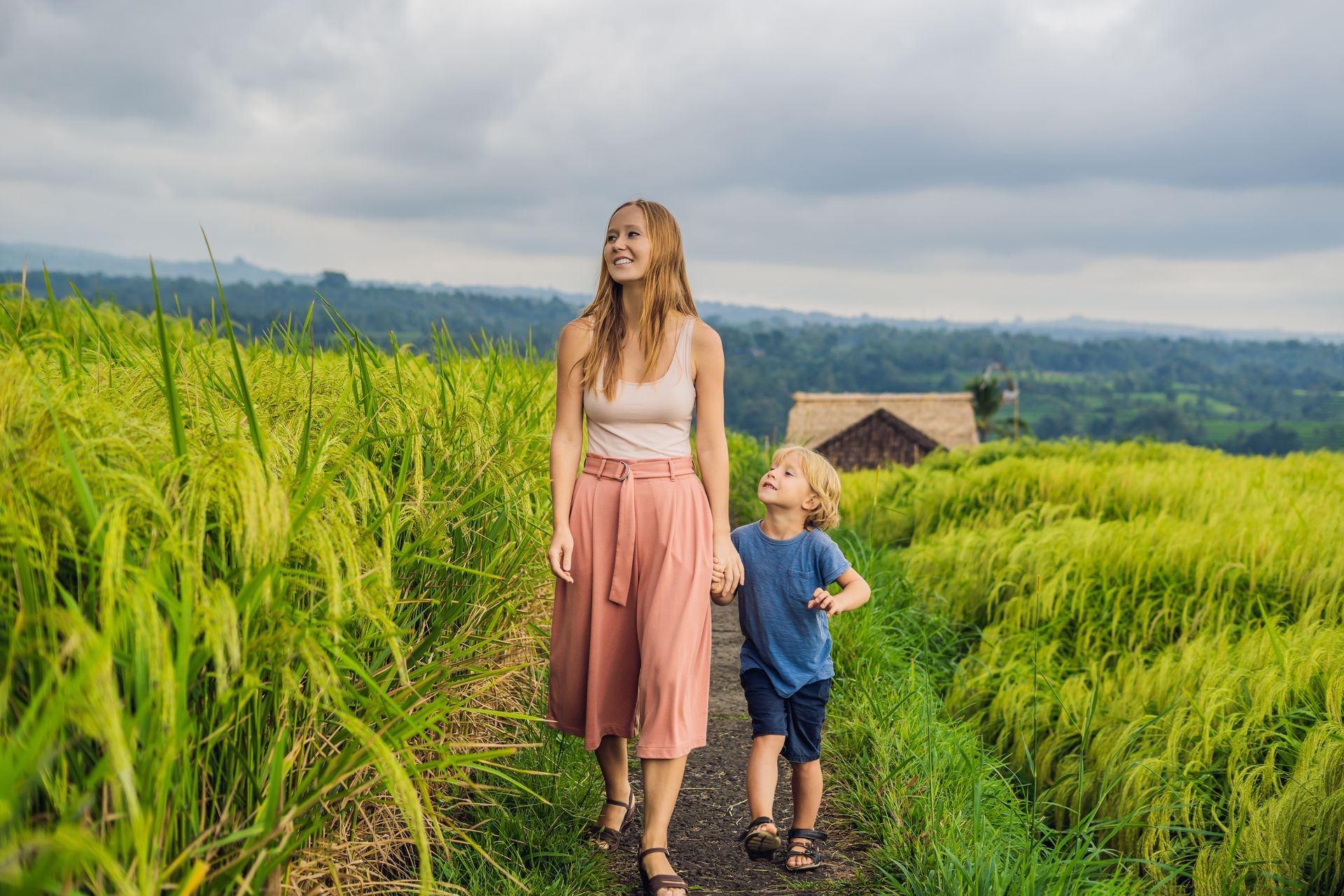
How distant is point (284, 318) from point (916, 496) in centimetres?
591

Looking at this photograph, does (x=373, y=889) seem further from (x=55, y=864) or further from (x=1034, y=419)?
(x=1034, y=419)

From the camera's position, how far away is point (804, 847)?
2791 millimetres

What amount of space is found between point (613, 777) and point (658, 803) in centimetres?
31

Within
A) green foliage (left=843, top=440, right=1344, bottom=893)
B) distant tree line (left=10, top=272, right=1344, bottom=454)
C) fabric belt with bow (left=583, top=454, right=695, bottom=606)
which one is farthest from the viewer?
distant tree line (left=10, top=272, right=1344, bottom=454)

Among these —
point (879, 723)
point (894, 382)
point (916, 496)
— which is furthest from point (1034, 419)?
point (879, 723)

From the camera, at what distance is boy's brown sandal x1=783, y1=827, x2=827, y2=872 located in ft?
9.12

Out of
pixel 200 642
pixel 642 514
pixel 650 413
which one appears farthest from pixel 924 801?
pixel 200 642

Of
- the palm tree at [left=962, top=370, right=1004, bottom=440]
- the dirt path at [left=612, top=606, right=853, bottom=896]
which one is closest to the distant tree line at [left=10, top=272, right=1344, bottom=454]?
the palm tree at [left=962, top=370, right=1004, bottom=440]

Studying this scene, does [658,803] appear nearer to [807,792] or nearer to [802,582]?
[807,792]

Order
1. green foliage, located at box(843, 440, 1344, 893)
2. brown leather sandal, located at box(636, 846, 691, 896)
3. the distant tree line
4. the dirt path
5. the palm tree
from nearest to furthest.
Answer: brown leather sandal, located at box(636, 846, 691, 896) → the dirt path → green foliage, located at box(843, 440, 1344, 893) → the palm tree → the distant tree line

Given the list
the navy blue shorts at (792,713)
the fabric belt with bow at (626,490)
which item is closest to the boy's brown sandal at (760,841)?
the navy blue shorts at (792,713)

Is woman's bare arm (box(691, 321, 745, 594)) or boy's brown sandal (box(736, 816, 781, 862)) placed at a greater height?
woman's bare arm (box(691, 321, 745, 594))

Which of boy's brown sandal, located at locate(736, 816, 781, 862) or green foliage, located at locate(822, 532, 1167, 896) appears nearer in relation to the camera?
green foliage, located at locate(822, 532, 1167, 896)

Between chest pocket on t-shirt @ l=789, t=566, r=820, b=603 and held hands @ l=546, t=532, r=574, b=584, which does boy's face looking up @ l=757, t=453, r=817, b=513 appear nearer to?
chest pocket on t-shirt @ l=789, t=566, r=820, b=603
